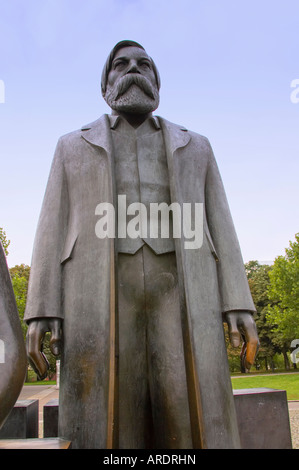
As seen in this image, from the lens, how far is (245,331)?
9.32ft

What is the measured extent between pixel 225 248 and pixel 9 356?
6.65 ft

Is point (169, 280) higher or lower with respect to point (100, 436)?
higher

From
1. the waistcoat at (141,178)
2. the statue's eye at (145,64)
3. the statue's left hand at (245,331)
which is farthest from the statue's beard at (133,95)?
the statue's left hand at (245,331)

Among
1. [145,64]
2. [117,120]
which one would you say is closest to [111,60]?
[145,64]

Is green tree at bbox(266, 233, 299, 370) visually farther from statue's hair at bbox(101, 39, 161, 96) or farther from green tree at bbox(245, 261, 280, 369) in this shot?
statue's hair at bbox(101, 39, 161, 96)

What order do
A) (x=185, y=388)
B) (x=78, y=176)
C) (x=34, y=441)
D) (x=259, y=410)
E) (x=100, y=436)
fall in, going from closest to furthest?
(x=34, y=441) → (x=100, y=436) → (x=185, y=388) → (x=78, y=176) → (x=259, y=410)

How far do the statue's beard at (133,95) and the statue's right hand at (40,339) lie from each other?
175 cm

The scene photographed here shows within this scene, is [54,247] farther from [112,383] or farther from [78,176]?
[112,383]

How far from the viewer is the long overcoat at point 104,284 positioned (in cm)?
241

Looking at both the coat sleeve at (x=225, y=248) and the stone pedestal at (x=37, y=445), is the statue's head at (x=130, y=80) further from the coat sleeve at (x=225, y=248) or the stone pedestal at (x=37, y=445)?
the stone pedestal at (x=37, y=445)

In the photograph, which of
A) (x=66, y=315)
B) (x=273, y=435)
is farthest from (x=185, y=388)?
(x=273, y=435)

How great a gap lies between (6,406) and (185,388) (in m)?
1.57

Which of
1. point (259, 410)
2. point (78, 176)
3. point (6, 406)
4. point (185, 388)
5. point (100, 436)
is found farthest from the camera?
point (259, 410)

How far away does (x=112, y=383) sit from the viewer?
2.38 m
